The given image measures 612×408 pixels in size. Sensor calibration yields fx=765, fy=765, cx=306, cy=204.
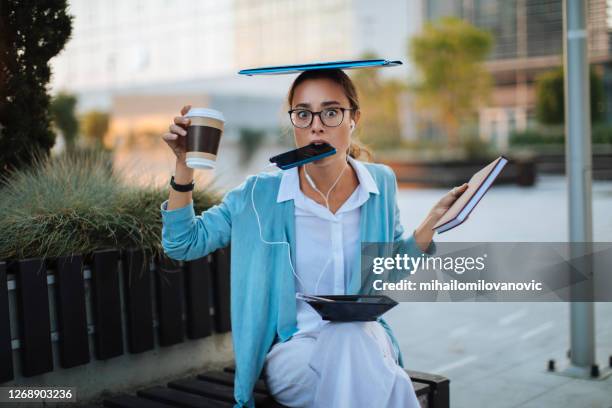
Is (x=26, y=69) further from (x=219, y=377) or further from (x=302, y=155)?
(x=302, y=155)

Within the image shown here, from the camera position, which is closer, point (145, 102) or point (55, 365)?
point (55, 365)

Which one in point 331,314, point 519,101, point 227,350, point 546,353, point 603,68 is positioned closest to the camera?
point 331,314

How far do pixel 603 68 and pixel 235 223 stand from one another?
29910mm

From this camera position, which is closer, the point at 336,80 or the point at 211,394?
the point at 336,80

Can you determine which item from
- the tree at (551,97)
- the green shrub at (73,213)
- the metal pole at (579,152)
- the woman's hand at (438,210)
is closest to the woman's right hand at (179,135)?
the woman's hand at (438,210)

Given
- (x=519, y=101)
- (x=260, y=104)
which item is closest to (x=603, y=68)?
(x=519, y=101)

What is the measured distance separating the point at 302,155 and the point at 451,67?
79.5 ft

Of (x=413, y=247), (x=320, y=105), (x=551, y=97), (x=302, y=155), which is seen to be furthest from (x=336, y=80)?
(x=551, y=97)

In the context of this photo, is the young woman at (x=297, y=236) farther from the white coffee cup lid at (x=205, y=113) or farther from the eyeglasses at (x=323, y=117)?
the white coffee cup lid at (x=205, y=113)

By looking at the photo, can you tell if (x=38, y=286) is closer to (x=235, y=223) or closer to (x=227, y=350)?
(x=235, y=223)

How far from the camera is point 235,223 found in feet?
8.67

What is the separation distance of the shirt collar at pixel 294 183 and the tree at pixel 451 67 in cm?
2316

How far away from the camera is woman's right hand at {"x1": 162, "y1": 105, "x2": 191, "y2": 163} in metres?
2.31

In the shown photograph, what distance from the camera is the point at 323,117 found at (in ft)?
8.29
